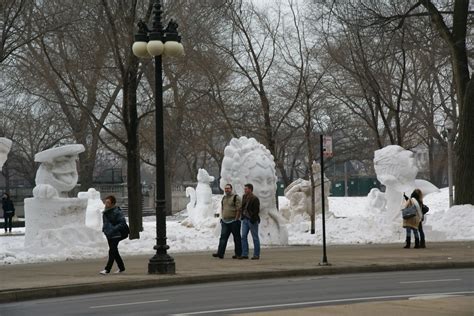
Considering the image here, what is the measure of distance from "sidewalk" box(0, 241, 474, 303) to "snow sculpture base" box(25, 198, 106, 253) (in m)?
1.44

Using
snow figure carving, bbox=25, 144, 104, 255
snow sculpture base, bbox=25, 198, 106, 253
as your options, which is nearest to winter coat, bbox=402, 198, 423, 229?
snow figure carving, bbox=25, 144, 104, 255

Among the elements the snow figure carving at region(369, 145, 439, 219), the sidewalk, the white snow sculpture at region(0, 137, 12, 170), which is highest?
the white snow sculpture at region(0, 137, 12, 170)

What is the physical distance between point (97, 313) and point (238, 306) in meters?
1.97

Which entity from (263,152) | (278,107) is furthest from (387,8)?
(278,107)

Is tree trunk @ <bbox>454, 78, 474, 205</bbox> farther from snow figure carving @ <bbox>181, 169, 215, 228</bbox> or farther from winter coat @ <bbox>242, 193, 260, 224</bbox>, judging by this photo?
winter coat @ <bbox>242, 193, 260, 224</bbox>

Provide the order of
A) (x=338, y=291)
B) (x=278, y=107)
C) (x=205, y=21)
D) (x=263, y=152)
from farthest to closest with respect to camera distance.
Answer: (x=278, y=107)
(x=205, y=21)
(x=263, y=152)
(x=338, y=291)

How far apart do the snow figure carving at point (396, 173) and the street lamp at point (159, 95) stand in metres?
Result: 11.5

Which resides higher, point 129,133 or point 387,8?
point 387,8

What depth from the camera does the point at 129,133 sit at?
90.4 ft

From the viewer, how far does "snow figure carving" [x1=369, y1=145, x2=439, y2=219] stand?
2791 cm

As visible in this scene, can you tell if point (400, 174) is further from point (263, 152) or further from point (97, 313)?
point (97, 313)

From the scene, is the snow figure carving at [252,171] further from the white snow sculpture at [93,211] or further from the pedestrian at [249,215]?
the white snow sculpture at [93,211]

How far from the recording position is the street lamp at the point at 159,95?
1789cm

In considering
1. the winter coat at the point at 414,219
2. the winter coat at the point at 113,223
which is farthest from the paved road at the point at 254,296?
the winter coat at the point at 414,219
